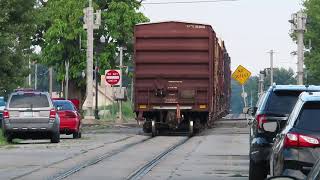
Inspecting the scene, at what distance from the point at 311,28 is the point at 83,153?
210 feet

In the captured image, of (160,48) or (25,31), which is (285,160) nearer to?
(160,48)

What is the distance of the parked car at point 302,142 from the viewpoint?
34.9 feet

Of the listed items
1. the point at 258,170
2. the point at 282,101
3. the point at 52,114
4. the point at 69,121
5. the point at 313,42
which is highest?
the point at 313,42

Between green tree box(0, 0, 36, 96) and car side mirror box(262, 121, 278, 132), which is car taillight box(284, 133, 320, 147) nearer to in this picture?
car side mirror box(262, 121, 278, 132)

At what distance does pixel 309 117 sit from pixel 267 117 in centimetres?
418

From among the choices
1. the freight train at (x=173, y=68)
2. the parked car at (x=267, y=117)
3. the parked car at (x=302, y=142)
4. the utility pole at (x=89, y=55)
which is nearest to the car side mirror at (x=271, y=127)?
the parked car at (x=302, y=142)

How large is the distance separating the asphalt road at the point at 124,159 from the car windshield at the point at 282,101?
254 centimetres

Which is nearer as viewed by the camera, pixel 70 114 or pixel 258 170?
pixel 258 170

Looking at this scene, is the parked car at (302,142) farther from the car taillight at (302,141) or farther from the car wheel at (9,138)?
the car wheel at (9,138)

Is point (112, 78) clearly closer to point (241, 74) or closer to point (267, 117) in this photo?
point (241, 74)

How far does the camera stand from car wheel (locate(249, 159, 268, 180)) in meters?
15.0

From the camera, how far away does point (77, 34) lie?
62.8m

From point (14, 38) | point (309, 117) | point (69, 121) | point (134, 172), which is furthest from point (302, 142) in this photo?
point (14, 38)

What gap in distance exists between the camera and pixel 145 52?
116 feet
